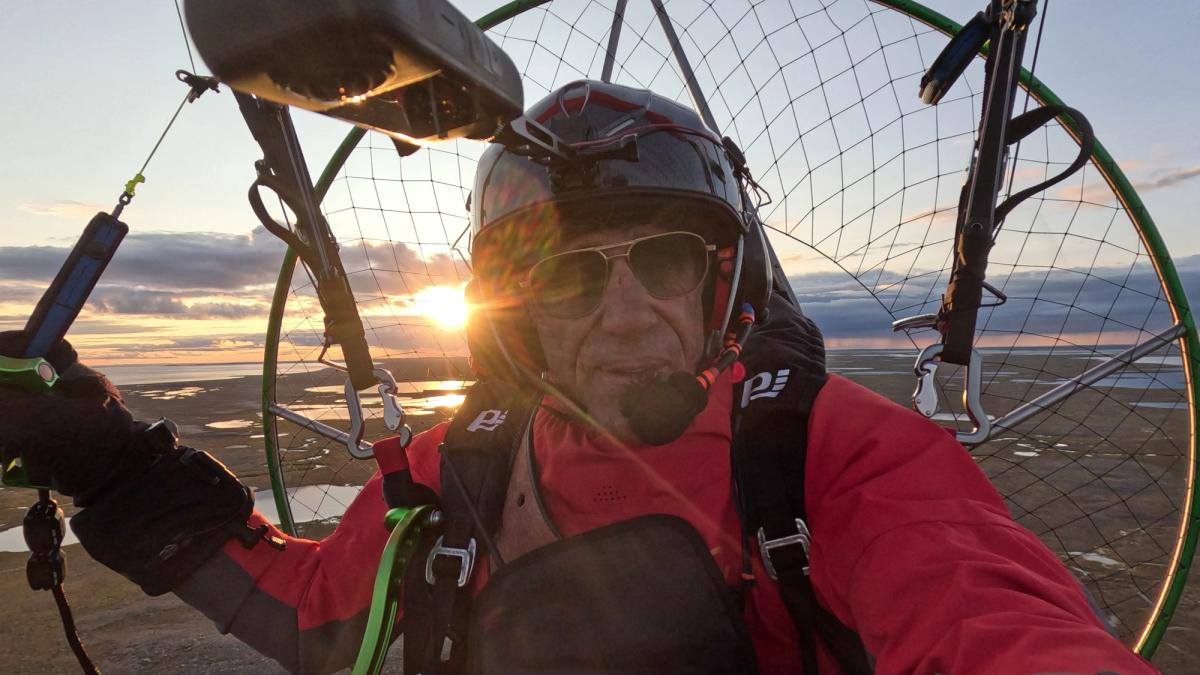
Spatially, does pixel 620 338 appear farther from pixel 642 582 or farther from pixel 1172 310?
pixel 1172 310

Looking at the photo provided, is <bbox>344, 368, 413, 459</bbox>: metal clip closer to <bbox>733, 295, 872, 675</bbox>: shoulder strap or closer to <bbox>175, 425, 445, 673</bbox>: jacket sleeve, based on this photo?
<bbox>175, 425, 445, 673</bbox>: jacket sleeve

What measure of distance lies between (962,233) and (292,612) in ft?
7.49

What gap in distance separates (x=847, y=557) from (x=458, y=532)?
886 mm

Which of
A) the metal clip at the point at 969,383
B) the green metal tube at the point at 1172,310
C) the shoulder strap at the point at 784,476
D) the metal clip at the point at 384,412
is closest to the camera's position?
the shoulder strap at the point at 784,476

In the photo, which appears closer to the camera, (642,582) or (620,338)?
(642,582)

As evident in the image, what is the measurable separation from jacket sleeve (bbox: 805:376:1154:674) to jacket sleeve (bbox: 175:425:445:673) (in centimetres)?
129

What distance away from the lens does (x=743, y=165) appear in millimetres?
1909

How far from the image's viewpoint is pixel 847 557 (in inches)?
40.8

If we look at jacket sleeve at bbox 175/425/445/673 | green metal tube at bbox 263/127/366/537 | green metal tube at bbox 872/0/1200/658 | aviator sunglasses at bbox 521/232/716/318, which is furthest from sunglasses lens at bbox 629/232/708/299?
green metal tube at bbox 263/127/366/537

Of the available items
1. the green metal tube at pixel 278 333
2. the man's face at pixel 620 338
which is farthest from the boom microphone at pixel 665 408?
the green metal tube at pixel 278 333

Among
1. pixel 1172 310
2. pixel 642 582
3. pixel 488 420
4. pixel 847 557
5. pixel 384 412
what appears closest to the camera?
pixel 847 557

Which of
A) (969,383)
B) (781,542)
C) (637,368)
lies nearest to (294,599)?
(637,368)

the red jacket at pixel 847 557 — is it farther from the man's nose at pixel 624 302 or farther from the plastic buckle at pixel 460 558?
the man's nose at pixel 624 302

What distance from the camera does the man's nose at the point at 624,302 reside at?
4.50 ft
